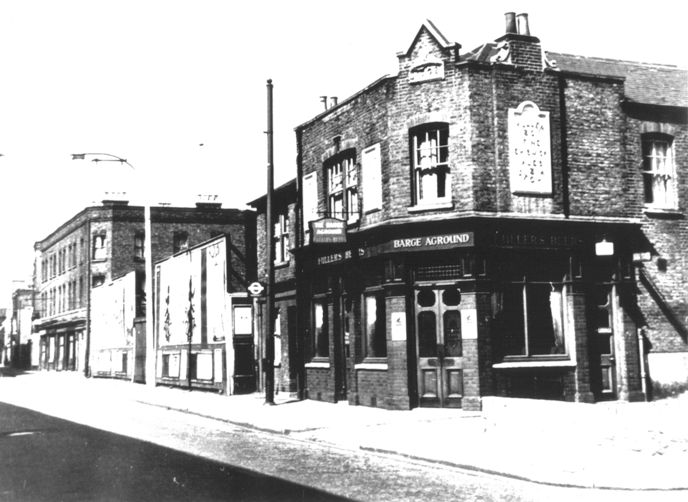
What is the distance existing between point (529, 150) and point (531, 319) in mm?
3835

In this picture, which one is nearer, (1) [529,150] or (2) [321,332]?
(1) [529,150]

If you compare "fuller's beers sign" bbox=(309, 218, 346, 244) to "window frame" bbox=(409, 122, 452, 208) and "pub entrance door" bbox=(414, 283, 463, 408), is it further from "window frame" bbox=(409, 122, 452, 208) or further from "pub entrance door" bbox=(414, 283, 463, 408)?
"pub entrance door" bbox=(414, 283, 463, 408)

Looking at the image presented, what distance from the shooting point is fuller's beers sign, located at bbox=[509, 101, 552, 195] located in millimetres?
18219

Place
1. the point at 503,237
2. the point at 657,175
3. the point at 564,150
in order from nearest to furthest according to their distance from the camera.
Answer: the point at 503,237 → the point at 564,150 → the point at 657,175

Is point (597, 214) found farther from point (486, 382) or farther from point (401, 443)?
point (401, 443)

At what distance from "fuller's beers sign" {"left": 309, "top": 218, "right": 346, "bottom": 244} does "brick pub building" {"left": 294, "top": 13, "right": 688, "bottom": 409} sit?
34mm

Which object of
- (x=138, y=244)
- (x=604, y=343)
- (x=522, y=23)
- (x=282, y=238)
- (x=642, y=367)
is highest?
(x=522, y=23)

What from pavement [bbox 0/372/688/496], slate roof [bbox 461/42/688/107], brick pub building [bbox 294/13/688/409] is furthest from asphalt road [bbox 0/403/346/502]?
slate roof [bbox 461/42/688/107]

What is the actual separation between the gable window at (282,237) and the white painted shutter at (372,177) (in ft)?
18.0

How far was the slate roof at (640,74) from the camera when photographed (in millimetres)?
21031

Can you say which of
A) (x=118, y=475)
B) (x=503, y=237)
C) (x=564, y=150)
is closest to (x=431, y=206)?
(x=503, y=237)

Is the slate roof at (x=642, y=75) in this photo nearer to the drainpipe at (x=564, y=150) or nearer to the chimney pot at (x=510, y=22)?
the drainpipe at (x=564, y=150)

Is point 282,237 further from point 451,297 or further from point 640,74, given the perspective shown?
point 640,74

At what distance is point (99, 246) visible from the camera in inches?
A: 2249
